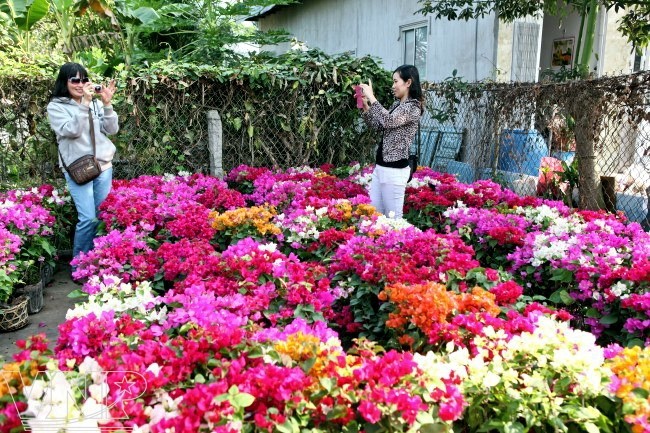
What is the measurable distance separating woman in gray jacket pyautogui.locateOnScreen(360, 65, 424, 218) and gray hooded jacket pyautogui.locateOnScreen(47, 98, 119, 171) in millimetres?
2490

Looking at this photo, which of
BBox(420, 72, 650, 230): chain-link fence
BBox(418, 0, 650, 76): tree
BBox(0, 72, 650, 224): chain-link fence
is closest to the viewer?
BBox(420, 72, 650, 230): chain-link fence

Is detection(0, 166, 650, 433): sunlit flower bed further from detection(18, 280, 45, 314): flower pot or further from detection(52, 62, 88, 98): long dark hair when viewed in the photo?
detection(52, 62, 88, 98): long dark hair

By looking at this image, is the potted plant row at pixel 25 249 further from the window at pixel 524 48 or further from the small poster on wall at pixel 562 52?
the small poster on wall at pixel 562 52

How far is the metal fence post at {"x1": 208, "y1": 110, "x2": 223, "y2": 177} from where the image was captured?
721cm

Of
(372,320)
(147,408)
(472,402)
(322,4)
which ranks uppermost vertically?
(322,4)

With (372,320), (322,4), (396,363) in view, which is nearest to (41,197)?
(372,320)

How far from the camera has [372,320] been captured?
3322mm

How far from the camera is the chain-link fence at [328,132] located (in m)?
6.40

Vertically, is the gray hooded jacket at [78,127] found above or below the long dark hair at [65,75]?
below

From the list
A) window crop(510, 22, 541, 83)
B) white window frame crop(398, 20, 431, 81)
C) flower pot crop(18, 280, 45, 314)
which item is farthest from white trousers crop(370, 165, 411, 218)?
white window frame crop(398, 20, 431, 81)

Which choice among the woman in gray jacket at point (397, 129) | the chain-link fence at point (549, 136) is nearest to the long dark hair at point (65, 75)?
the woman in gray jacket at point (397, 129)

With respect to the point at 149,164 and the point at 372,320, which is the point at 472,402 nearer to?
the point at 372,320

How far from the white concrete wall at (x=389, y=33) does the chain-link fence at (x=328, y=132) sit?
5.04ft

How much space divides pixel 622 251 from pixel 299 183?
341cm
